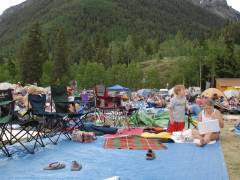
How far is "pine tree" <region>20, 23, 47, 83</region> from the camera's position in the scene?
5750 centimetres

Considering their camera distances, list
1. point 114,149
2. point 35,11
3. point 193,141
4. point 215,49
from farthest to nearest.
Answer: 1. point 35,11
2. point 215,49
3. point 193,141
4. point 114,149

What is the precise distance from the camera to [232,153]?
8164 millimetres

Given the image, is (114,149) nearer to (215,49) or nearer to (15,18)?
(215,49)

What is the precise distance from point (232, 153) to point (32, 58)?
2043 inches

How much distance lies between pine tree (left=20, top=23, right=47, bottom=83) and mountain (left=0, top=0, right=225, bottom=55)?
59290 mm

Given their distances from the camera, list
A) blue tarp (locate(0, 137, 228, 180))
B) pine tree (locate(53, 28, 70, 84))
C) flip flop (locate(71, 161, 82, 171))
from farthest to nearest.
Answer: pine tree (locate(53, 28, 70, 84)) < flip flop (locate(71, 161, 82, 171)) < blue tarp (locate(0, 137, 228, 180))

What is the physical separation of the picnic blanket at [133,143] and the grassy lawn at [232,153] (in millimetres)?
1211

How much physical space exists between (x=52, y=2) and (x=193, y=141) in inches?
7068

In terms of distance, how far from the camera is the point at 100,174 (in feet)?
19.6

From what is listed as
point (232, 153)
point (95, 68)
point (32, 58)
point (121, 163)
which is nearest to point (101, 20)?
point (95, 68)

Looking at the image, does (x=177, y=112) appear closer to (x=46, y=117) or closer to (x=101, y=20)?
(x=46, y=117)

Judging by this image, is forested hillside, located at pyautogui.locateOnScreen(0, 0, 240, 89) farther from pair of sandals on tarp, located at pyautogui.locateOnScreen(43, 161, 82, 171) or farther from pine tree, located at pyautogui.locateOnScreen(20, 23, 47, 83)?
pair of sandals on tarp, located at pyautogui.locateOnScreen(43, 161, 82, 171)

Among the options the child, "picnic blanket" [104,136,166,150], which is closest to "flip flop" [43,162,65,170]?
"picnic blanket" [104,136,166,150]

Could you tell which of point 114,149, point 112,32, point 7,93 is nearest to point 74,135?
point 114,149
